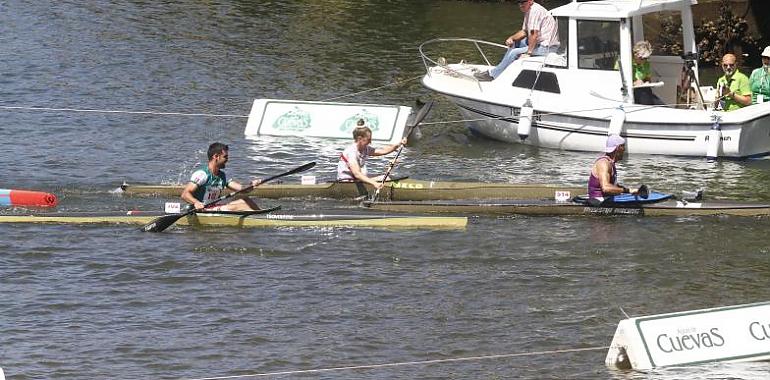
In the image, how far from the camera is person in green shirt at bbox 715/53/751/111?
68.6ft

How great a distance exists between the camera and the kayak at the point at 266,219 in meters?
17.1

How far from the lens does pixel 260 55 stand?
1199 inches

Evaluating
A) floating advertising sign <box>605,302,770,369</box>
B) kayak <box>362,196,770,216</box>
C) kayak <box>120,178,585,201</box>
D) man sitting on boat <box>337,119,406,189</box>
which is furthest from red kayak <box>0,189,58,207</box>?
floating advertising sign <box>605,302,770,369</box>

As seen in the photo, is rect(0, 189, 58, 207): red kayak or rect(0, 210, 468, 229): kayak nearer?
rect(0, 210, 468, 229): kayak

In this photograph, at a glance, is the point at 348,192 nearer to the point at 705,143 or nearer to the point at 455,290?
the point at 455,290

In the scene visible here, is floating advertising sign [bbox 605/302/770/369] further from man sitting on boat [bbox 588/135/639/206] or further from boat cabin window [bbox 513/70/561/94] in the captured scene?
boat cabin window [bbox 513/70/561/94]

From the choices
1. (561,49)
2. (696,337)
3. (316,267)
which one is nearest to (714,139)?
(561,49)

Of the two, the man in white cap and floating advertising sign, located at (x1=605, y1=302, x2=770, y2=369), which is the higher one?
the man in white cap

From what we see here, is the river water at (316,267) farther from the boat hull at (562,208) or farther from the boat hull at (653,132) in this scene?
the boat hull at (653,132)

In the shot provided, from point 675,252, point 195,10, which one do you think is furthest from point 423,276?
point 195,10

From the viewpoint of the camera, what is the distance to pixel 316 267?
1586 centimetres

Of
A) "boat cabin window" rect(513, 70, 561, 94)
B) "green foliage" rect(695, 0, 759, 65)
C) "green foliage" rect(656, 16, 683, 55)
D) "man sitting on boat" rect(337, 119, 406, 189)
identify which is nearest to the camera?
"man sitting on boat" rect(337, 119, 406, 189)

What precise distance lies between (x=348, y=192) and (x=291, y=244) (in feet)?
6.96

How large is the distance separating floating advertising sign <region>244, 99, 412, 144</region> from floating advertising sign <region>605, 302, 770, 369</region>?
11155 mm
